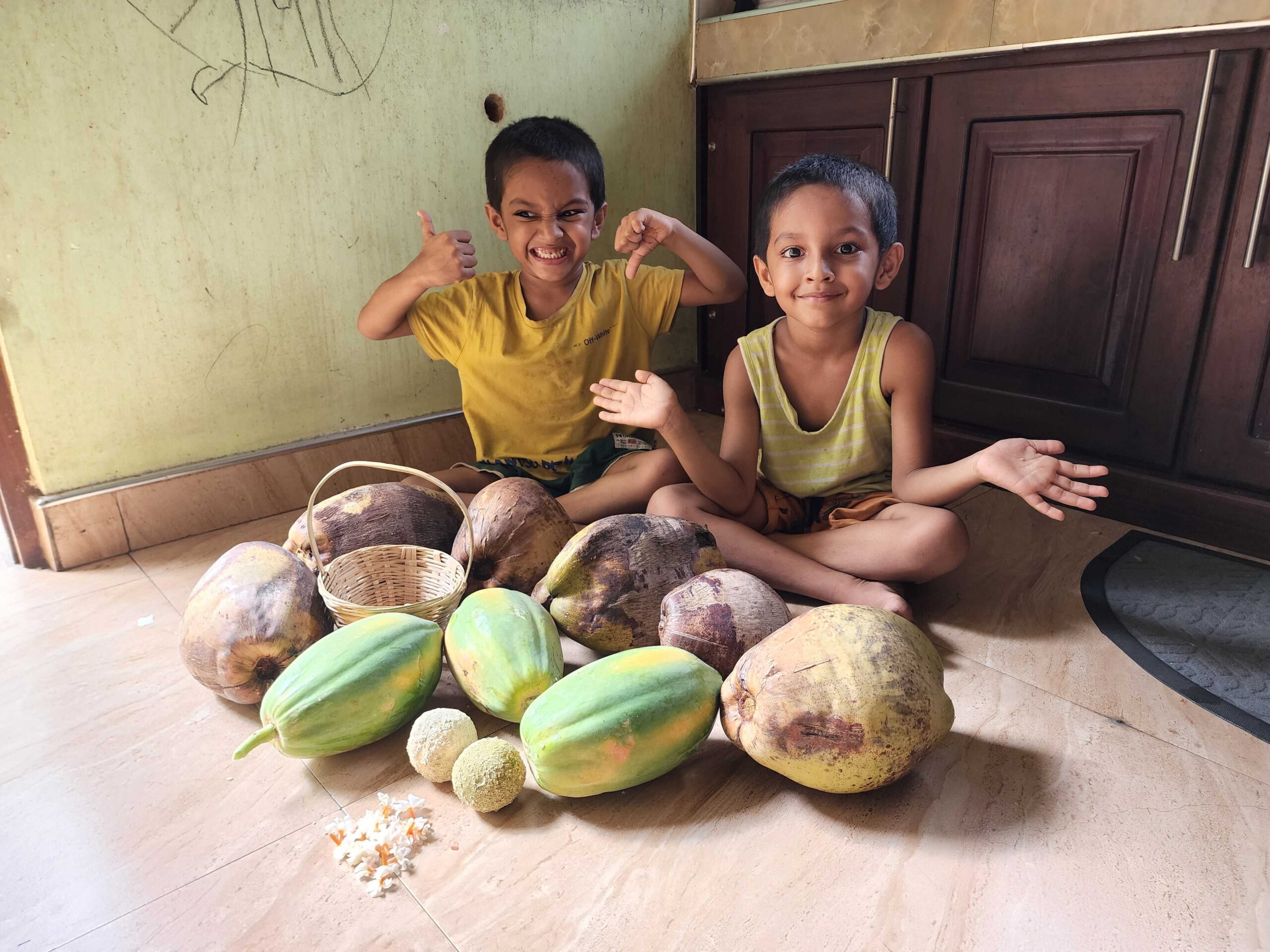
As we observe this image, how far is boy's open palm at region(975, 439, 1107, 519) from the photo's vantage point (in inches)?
45.1

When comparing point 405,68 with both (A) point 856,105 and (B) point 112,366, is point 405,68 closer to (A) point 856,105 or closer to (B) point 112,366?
(B) point 112,366

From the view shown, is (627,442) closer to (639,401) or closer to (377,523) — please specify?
(639,401)

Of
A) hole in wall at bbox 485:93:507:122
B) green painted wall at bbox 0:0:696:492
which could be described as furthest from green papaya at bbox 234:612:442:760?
hole in wall at bbox 485:93:507:122

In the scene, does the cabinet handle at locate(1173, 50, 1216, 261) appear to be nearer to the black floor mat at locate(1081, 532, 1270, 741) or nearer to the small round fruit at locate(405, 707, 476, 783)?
the black floor mat at locate(1081, 532, 1270, 741)

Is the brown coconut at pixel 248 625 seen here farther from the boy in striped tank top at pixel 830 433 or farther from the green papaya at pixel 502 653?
the boy in striped tank top at pixel 830 433

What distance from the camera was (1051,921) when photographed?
2.66 ft

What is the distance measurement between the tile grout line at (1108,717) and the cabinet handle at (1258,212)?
830 mm

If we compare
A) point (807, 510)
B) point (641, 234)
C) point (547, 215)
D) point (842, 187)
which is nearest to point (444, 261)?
point (547, 215)

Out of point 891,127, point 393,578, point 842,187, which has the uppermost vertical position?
point 891,127

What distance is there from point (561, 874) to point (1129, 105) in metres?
1.61

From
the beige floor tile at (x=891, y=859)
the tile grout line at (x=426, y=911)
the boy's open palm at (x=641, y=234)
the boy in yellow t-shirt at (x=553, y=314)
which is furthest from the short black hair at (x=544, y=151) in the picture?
the tile grout line at (x=426, y=911)

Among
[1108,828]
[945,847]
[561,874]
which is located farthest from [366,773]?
[1108,828]

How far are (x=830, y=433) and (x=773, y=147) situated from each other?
39.6 inches

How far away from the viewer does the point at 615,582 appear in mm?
1184
